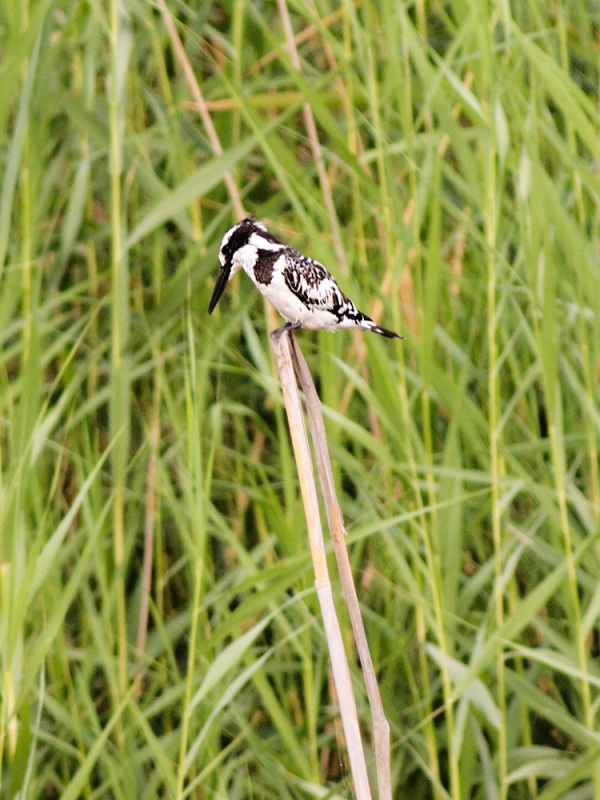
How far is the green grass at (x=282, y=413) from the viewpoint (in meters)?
0.96

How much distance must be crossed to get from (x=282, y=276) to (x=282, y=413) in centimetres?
49

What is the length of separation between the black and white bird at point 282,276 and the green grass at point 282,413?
137 millimetres

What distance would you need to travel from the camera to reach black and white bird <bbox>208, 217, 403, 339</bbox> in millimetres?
747

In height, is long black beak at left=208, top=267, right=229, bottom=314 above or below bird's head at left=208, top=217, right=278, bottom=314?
below

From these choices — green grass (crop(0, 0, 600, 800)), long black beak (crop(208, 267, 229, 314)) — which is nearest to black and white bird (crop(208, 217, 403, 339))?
long black beak (crop(208, 267, 229, 314))

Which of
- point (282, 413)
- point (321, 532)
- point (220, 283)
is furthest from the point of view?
point (282, 413)

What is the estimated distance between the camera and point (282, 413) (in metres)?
1.22

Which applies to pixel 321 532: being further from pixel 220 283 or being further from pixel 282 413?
pixel 282 413

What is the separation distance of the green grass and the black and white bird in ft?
0.45

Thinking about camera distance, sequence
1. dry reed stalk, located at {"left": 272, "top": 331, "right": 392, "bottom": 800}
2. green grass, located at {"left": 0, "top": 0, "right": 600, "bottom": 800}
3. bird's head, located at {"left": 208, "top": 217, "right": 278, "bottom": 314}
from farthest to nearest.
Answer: green grass, located at {"left": 0, "top": 0, "right": 600, "bottom": 800}, bird's head, located at {"left": 208, "top": 217, "right": 278, "bottom": 314}, dry reed stalk, located at {"left": 272, "top": 331, "right": 392, "bottom": 800}

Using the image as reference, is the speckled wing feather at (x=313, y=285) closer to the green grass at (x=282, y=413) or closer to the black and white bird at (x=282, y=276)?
the black and white bird at (x=282, y=276)

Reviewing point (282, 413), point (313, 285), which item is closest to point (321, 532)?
point (313, 285)

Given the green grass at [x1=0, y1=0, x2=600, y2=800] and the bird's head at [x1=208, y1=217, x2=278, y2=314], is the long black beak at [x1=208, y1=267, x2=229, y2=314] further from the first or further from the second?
the green grass at [x1=0, y1=0, x2=600, y2=800]

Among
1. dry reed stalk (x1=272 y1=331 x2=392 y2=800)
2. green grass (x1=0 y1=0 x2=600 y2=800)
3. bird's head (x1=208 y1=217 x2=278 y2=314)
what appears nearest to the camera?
dry reed stalk (x1=272 y1=331 x2=392 y2=800)
